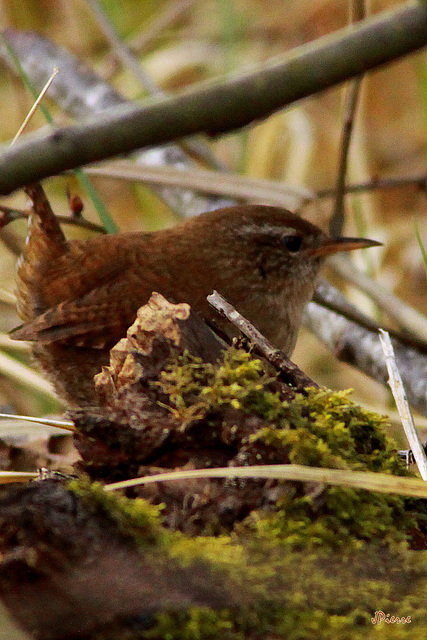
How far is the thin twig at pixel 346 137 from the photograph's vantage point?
10.4 feet

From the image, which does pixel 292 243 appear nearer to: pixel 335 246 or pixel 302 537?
pixel 335 246

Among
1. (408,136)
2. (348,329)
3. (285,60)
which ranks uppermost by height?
(408,136)

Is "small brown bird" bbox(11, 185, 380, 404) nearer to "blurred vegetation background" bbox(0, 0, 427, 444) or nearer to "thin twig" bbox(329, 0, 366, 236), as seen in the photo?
"thin twig" bbox(329, 0, 366, 236)

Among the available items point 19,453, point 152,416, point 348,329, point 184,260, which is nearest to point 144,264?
point 184,260

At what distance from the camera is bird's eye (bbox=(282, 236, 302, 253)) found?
338cm

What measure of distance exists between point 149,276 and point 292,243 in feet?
2.48

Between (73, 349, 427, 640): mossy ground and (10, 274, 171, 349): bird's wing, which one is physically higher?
(10, 274, 171, 349): bird's wing

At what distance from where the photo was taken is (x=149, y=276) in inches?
117

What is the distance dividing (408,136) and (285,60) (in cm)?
575

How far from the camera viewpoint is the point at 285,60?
1.12 m

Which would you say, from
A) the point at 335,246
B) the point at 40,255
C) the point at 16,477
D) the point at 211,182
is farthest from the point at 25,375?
the point at 16,477

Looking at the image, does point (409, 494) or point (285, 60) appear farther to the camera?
point (409, 494)

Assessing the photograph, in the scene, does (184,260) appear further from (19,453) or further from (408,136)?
(408,136)

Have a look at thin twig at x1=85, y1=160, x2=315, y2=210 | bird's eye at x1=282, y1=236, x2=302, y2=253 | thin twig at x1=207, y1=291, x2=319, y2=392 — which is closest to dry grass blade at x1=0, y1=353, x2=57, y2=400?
thin twig at x1=85, y1=160, x2=315, y2=210
